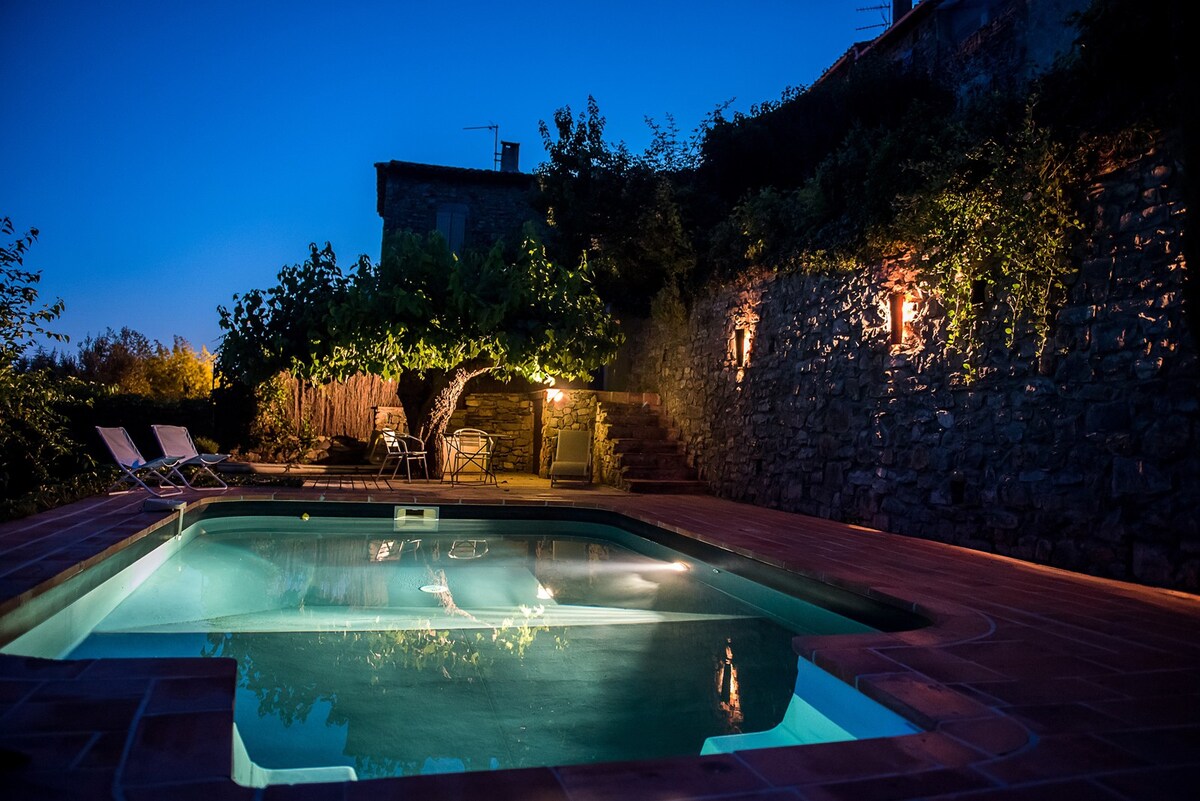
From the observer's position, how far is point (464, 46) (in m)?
53.2

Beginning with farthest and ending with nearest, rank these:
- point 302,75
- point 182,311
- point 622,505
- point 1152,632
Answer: point 182,311 → point 302,75 → point 622,505 → point 1152,632

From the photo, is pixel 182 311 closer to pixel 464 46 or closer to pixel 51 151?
pixel 51 151

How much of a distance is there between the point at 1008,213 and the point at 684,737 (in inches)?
172

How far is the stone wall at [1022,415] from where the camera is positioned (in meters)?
4.18

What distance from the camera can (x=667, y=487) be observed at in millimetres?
9742

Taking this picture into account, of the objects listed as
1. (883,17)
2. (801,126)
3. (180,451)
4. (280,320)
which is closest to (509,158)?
(801,126)

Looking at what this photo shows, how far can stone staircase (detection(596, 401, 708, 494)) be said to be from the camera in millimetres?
9852

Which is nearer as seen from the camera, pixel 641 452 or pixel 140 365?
pixel 641 452

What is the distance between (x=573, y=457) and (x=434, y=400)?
7.36 feet

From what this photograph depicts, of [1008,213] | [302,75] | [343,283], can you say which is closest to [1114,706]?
[1008,213]

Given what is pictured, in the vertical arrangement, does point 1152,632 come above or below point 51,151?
below

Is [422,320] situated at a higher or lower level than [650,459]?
higher

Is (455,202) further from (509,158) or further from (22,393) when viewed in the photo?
(22,393)

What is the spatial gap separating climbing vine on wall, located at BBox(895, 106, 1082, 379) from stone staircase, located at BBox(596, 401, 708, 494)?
4.79 metres
